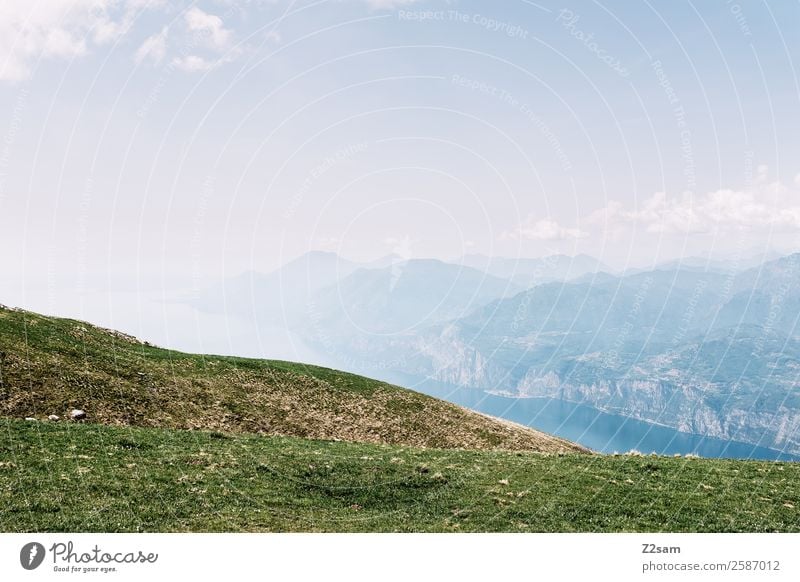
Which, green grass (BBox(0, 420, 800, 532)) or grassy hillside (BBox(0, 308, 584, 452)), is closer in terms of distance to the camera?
green grass (BBox(0, 420, 800, 532))

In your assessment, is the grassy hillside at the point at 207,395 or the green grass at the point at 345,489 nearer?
the green grass at the point at 345,489

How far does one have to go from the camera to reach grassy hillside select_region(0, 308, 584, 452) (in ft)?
118

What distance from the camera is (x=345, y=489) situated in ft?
76.1

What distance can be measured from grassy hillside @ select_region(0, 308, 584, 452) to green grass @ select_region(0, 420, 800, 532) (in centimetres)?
864

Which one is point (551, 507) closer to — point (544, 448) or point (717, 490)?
point (717, 490)

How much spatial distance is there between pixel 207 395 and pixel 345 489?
26.3 metres

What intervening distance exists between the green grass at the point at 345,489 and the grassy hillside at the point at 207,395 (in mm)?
8636

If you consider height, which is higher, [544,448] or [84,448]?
[84,448]

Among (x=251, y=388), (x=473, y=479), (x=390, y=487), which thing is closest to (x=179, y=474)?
(x=390, y=487)

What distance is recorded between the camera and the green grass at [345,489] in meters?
17.8

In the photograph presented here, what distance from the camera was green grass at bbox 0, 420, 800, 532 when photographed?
58.4 feet
